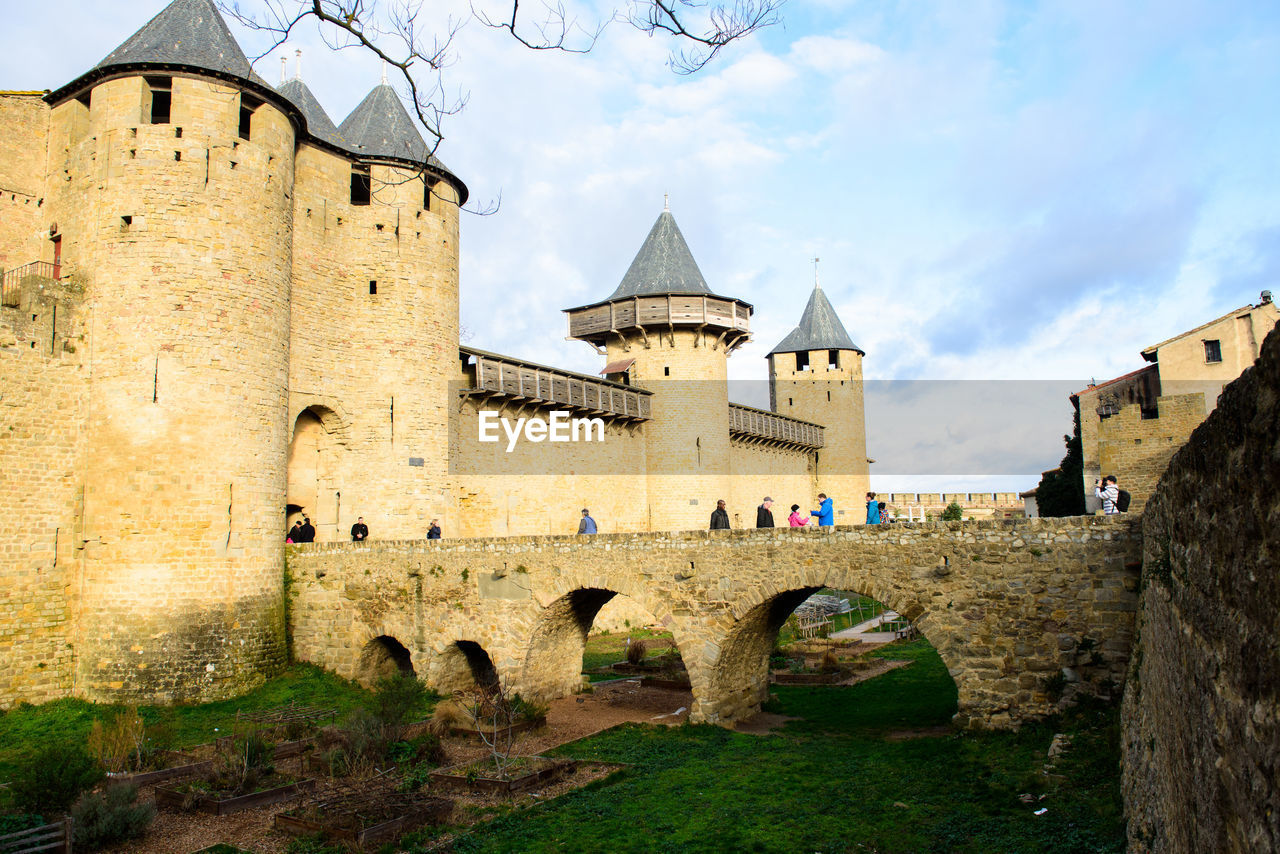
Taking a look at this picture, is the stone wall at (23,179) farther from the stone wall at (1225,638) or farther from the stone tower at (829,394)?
the stone tower at (829,394)

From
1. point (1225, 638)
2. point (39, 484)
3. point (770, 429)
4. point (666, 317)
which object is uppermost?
point (666, 317)

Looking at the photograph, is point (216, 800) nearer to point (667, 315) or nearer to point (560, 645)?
point (560, 645)

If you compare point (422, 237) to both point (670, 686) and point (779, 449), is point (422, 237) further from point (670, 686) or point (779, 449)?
point (779, 449)

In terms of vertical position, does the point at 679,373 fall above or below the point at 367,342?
above

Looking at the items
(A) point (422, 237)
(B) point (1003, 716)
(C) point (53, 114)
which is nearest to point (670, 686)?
(B) point (1003, 716)

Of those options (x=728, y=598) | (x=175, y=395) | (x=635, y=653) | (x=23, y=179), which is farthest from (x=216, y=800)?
(x=23, y=179)

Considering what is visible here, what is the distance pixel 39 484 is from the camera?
14.6 metres

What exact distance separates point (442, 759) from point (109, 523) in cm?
779

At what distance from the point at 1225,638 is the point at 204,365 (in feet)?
53.1

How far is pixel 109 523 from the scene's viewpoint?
14.8m

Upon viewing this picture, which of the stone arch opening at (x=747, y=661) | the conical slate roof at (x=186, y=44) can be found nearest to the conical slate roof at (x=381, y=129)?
the conical slate roof at (x=186, y=44)

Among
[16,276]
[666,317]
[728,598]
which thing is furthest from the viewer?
[666,317]

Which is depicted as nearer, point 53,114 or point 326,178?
point 53,114

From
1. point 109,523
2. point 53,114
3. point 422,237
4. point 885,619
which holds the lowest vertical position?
point 885,619
